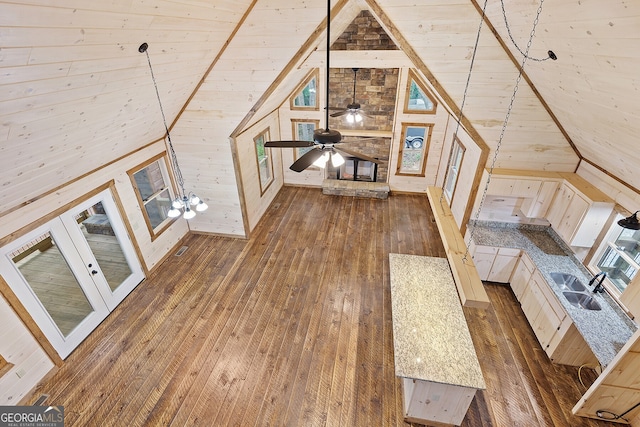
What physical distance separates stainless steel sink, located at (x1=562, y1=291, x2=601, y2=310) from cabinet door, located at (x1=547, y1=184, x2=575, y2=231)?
0.99 metres

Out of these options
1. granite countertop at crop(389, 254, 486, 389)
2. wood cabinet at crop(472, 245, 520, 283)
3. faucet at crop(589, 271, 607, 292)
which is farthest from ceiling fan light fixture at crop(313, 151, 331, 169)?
faucet at crop(589, 271, 607, 292)

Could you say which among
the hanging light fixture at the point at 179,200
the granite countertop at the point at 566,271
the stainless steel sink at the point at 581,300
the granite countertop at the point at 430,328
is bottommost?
the stainless steel sink at the point at 581,300

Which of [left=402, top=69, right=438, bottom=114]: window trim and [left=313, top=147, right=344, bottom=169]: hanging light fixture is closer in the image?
[left=313, top=147, right=344, bottom=169]: hanging light fixture

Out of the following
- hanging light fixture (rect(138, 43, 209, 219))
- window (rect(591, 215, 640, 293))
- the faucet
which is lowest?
the faucet

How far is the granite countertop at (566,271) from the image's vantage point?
10.6 ft

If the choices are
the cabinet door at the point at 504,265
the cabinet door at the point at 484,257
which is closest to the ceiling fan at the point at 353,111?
the cabinet door at the point at 484,257

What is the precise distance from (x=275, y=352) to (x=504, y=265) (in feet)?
12.8

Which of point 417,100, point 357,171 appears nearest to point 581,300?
point 417,100

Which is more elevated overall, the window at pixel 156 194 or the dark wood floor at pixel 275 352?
the window at pixel 156 194

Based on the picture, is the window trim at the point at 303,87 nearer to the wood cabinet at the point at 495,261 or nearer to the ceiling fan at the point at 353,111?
the ceiling fan at the point at 353,111

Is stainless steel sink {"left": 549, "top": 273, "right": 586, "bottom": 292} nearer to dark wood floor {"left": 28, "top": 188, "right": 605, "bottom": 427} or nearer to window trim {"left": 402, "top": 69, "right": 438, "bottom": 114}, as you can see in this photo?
dark wood floor {"left": 28, "top": 188, "right": 605, "bottom": 427}

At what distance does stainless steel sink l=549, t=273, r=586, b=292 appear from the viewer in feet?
12.9

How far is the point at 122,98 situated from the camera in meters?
3.14
